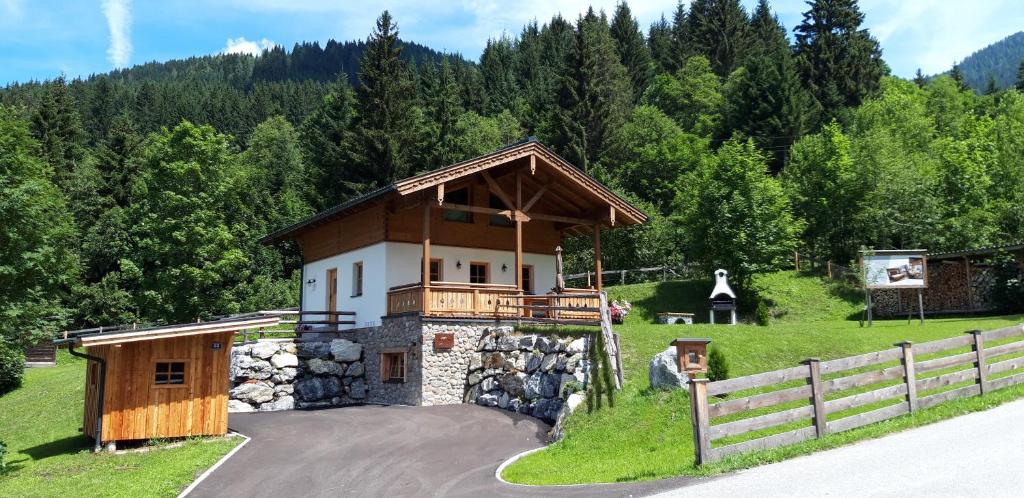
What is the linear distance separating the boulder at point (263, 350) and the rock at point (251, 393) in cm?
86

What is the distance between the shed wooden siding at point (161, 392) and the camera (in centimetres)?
1559

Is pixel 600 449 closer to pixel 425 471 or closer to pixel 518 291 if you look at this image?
pixel 425 471

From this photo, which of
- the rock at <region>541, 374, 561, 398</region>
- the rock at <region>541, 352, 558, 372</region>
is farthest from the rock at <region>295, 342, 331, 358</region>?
the rock at <region>541, 374, 561, 398</region>

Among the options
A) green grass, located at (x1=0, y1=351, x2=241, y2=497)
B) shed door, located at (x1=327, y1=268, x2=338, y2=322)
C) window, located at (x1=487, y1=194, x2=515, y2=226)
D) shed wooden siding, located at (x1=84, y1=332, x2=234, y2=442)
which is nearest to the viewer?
green grass, located at (x1=0, y1=351, x2=241, y2=497)

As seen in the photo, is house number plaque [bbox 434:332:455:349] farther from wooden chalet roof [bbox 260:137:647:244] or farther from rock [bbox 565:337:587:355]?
wooden chalet roof [bbox 260:137:647:244]

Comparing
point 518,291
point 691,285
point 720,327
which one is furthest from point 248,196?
point 720,327

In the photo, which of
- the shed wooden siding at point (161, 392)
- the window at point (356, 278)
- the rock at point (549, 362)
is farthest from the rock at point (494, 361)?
the shed wooden siding at point (161, 392)

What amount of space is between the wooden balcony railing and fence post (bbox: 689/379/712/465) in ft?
33.6

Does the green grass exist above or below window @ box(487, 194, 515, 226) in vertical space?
below

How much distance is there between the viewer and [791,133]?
51.3 meters

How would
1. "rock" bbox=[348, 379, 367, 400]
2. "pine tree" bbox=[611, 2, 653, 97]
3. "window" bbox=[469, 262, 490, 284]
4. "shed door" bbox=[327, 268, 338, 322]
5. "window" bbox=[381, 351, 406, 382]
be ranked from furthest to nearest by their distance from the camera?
"pine tree" bbox=[611, 2, 653, 97] < "shed door" bbox=[327, 268, 338, 322] < "window" bbox=[469, 262, 490, 284] < "rock" bbox=[348, 379, 367, 400] < "window" bbox=[381, 351, 406, 382]

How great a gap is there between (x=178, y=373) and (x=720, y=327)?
13904 millimetres

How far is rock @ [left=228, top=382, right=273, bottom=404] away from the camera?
21.1 metres

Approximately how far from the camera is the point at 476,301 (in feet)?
68.1
